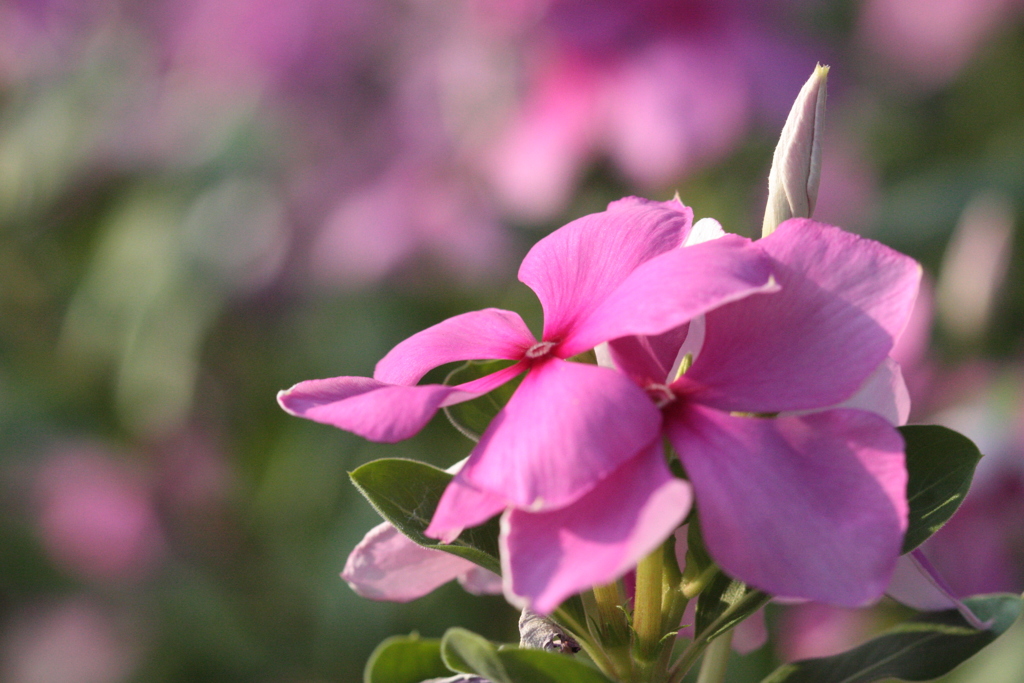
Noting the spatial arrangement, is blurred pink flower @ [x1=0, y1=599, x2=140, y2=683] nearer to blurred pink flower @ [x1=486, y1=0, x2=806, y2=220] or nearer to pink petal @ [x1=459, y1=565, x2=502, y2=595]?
blurred pink flower @ [x1=486, y1=0, x2=806, y2=220]

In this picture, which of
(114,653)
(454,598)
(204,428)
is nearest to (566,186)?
(454,598)

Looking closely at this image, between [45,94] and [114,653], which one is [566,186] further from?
[114,653]

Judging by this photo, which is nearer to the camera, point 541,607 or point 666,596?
point 541,607

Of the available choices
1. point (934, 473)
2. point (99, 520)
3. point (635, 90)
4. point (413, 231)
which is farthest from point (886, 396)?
point (99, 520)

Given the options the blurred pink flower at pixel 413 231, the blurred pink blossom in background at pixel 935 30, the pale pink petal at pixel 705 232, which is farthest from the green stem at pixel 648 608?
the blurred pink blossom in background at pixel 935 30

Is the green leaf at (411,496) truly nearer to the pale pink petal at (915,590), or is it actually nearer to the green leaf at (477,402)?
the green leaf at (477,402)

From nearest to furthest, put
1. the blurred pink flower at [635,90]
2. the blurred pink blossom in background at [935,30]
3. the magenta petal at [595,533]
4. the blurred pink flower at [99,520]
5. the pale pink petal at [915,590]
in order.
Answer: the magenta petal at [595,533] < the pale pink petal at [915,590] < the blurred pink flower at [635,90] < the blurred pink blossom in background at [935,30] < the blurred pink flower at [99,520]

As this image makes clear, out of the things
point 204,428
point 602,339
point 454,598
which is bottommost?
point 454,598
